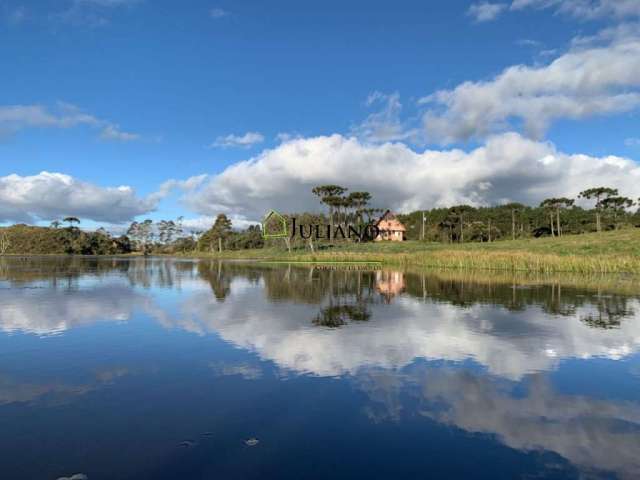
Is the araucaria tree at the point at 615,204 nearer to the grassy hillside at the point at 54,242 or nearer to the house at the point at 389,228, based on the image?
the house at the point at 389,228

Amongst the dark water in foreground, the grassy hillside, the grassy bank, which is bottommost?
the dark water in foreground

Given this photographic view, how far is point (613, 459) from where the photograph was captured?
5.26 metres

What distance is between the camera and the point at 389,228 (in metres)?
110

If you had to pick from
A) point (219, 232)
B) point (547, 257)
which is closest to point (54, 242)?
point (219, 232)

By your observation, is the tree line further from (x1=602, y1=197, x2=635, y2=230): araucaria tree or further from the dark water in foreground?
the dark water in foreground

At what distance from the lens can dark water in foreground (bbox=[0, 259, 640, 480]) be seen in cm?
507

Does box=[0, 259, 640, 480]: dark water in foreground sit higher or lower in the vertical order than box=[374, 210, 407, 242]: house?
lower

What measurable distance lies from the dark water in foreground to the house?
9240 cm

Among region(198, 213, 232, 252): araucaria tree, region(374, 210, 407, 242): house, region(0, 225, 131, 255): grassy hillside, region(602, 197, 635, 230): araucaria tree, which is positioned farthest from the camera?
region(0, 225, 131, 255): grassy hillside

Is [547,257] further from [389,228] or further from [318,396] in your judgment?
[389,228]

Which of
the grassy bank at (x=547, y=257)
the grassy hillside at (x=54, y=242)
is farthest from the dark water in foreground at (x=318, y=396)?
the grassy hillside at (x=54, y=242)

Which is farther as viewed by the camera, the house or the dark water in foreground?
the house

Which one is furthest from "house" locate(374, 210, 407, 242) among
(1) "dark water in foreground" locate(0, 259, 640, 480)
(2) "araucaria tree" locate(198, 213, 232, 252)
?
(1) "dark water in foreground" locate(0, 259, 640, 480)

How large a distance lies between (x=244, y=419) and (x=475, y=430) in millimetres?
3358
